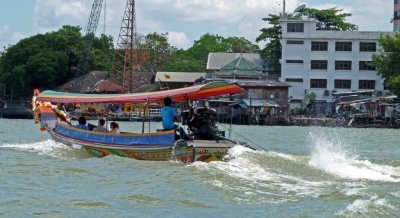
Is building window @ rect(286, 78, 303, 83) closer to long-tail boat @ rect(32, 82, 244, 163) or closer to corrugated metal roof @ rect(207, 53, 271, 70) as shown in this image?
corrugated metal roof @ rect(207, 53, 271, 70)

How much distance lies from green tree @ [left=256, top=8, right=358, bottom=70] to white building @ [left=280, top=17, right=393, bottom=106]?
3574mm

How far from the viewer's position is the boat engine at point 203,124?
18594 mm

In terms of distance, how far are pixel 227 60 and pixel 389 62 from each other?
55.2ft

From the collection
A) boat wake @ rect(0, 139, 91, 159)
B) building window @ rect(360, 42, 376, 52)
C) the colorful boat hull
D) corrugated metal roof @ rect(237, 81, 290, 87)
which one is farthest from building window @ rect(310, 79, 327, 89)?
the colorful boat hull

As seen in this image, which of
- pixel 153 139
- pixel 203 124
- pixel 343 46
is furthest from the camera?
pixel 343 46

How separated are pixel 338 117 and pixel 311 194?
43.0 metres

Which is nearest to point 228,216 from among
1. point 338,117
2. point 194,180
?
point 194,180

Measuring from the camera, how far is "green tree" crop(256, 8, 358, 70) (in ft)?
223

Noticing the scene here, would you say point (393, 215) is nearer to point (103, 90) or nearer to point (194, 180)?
point (194, 180)

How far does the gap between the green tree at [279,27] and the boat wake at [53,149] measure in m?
45.5

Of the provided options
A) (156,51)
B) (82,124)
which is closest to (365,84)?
(156,51)

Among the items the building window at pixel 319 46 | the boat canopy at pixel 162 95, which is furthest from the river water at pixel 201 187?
the building window at pixel 319 46

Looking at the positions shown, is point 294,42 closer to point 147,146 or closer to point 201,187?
point 147,146

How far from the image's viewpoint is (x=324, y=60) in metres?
63.9
